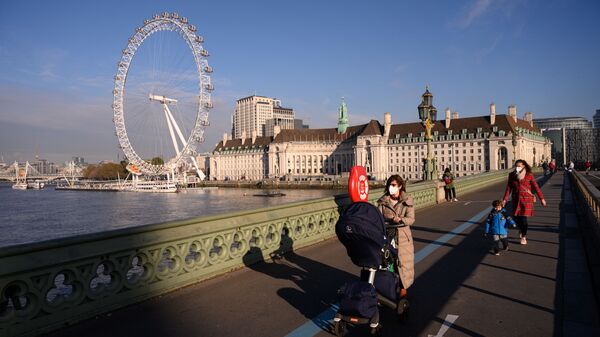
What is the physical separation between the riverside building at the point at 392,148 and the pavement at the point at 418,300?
102175 mm

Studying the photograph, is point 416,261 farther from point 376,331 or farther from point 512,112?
point 512,112

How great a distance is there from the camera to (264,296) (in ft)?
22.0

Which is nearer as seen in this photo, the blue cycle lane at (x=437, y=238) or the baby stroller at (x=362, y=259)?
the baby stroller at (x=362, y=259)

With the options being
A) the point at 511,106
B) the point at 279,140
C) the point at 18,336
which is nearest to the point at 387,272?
the point at 18,336

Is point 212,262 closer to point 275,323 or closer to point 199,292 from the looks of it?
point 199,292

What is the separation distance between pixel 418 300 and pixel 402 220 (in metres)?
1.27

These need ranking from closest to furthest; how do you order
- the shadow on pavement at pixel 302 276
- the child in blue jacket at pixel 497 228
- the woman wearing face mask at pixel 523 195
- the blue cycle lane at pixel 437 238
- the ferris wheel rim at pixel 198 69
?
the blue cycle lane at pixel 437 238 → the shadow on pavement at pixel 302 276 → the child in blue jacket at pixel 497 228 → the woman wearing face mask at pixel 523 195 → the ferris wheel rim at pixel 198 69

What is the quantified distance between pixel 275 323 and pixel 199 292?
1.82 metres

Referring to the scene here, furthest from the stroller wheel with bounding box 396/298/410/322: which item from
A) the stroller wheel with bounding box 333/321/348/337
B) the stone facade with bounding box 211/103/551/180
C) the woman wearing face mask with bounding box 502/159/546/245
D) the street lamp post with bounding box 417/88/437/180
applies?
the stone facade with bounding box 211/103/551/180

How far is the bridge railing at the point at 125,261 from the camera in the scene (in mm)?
4980

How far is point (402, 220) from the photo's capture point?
19.5 ft

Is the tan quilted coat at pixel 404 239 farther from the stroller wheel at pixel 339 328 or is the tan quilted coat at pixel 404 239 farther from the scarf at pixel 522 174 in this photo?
the scarf at pixel 522 174

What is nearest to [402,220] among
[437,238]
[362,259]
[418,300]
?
[362,259]

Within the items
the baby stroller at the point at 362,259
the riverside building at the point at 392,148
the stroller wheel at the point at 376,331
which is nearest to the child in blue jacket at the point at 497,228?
the baby stroller at the point at 362,259
